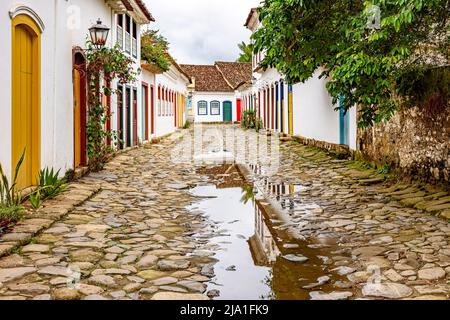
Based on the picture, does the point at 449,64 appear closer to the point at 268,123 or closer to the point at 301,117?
the point at 301,117

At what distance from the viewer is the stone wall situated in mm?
8211

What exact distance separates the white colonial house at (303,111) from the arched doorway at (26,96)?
3.65 meters

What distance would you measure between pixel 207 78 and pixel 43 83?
46838mm

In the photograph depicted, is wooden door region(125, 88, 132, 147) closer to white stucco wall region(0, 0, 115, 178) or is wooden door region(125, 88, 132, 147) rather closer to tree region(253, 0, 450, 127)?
white stucco wall region(0, 0, 115, 178)

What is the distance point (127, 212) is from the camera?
302 inches

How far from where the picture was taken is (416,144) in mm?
9102

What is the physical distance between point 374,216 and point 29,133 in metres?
5.29

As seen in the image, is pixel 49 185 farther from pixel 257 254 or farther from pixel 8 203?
pixel 257 254

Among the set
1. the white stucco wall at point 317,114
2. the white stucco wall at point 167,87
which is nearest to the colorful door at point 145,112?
the white stucco wall at point 167,87

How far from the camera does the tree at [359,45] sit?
651 centimetres

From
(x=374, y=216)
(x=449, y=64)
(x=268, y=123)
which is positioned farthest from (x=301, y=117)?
(x=374, y=216)

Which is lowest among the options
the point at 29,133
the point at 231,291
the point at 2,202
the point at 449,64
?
the point at 231,291

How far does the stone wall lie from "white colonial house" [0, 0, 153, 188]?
620 cm

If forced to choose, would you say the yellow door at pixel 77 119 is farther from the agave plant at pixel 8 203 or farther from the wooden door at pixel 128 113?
the wooden door at pixel 128 113
